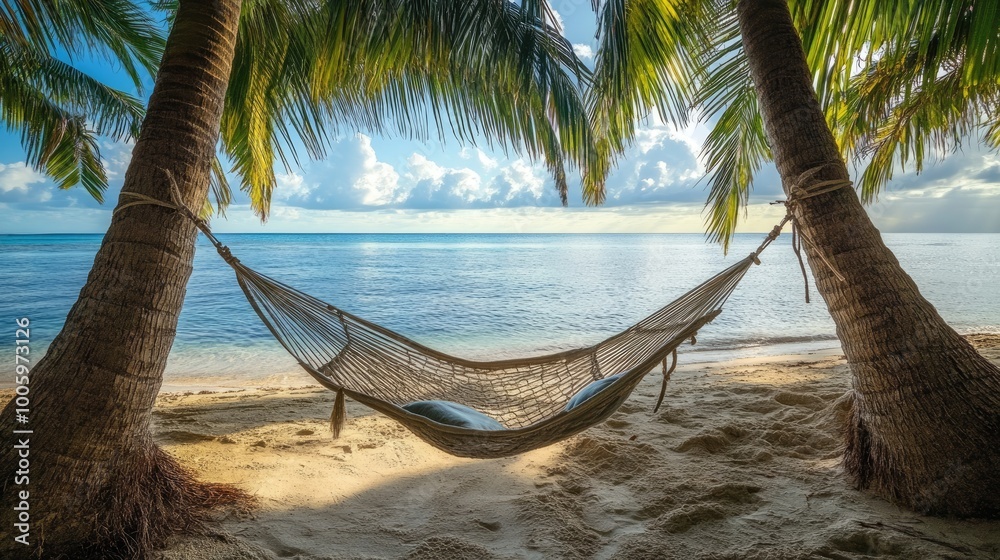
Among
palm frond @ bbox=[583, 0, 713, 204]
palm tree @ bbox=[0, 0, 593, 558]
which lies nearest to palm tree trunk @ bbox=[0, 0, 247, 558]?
palm tree @ bbox=[0, 0, 593, 558]

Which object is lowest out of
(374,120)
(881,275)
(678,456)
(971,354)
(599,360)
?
(678,456)

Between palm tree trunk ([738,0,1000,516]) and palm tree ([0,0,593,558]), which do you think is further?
palm tree trunk ([738,0,1000,516])

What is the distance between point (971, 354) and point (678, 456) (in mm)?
870

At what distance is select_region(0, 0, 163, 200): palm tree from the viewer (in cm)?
291

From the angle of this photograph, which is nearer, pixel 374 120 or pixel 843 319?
pixel 843 319

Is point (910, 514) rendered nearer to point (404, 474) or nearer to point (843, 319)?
point (843, 319)

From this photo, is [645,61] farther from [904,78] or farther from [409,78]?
[904,78]

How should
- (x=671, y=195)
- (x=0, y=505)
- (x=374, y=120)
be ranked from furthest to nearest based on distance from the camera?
1. (x=671, y=195)
2. (x=374, y=120)
3. (x=0, y=505)

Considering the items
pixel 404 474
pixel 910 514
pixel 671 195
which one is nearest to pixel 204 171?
pixel 404 474

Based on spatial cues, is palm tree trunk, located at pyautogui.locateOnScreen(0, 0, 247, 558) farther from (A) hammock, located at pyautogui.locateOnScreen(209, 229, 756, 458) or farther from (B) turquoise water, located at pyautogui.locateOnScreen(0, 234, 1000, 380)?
(B) turquoise water, located at pyautogui.locateOnScreen(0, 234, 1000, 380)

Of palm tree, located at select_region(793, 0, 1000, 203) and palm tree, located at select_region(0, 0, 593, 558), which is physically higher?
palm tree, located at select_region(793, 0, 1000, 203)

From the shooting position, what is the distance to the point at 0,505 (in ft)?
3.41

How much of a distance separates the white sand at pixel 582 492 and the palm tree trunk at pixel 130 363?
6.2 inches

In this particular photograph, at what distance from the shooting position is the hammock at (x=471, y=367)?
1.28 metres
